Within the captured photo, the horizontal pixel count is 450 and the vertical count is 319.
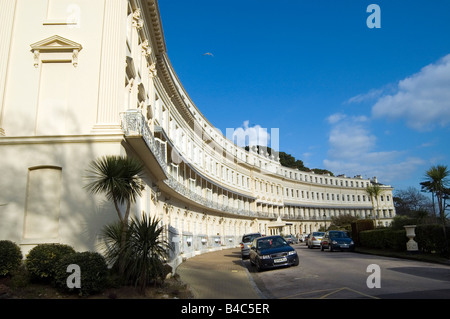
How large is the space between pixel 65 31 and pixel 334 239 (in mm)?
20750

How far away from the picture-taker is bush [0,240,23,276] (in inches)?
428

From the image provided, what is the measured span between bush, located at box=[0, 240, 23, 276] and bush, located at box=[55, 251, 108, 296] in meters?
2.24

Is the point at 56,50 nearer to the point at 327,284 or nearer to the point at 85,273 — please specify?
the point at 85,273

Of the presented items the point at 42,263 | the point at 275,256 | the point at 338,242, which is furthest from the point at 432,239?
the point at 42,263

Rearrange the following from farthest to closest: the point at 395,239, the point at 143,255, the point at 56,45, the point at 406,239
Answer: the point at 395,239 < the point at 406,239 < the point at 56,45 < the point at 143,255

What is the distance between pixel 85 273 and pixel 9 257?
136 inches

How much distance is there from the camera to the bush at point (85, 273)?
927cm

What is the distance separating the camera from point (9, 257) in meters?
11.2

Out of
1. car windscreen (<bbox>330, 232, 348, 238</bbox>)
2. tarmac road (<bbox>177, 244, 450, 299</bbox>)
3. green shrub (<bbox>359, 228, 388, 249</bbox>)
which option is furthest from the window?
car windscreen (<bbox>330, 232, 348, 238</bbox>)

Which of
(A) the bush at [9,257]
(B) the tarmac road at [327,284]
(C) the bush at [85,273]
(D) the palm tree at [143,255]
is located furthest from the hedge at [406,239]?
(A) the bush at [9,257]

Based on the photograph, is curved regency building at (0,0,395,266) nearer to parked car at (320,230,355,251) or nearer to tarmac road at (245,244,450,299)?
tarmac road at (245,244,450,299)

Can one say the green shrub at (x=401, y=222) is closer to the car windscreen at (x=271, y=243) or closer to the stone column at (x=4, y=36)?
the car windscreen at (x=271, y=243)

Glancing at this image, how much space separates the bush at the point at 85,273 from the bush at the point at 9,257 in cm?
224
